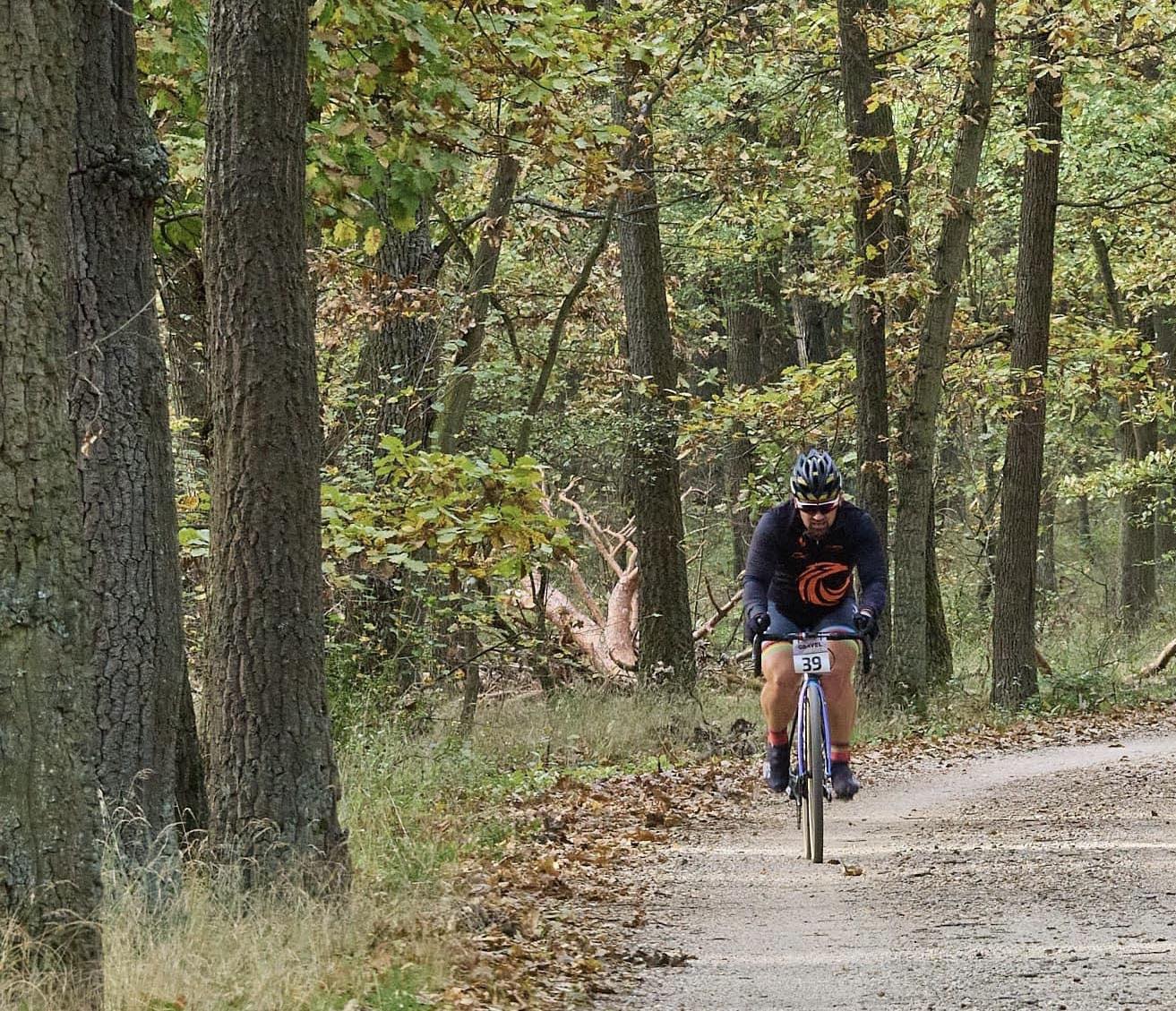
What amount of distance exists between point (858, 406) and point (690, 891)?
11.1m

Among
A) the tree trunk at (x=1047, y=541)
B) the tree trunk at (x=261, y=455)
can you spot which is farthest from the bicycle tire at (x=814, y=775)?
the tree trunk at (x=1047, y=541)

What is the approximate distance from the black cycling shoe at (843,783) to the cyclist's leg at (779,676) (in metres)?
0.47

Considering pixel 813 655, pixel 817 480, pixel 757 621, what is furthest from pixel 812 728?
pixel 817 480

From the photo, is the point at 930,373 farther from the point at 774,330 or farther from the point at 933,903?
the point at 774,330

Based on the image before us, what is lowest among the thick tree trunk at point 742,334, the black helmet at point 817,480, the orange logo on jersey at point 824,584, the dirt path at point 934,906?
the dirt path at point 934,906

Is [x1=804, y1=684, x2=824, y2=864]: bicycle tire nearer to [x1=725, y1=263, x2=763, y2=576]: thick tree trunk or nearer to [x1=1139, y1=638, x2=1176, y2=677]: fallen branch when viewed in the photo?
[x1=1139, y1=638, x2=1176, y2=677]: fallen branch

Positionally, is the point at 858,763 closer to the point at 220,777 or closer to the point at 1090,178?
the point at 220,777

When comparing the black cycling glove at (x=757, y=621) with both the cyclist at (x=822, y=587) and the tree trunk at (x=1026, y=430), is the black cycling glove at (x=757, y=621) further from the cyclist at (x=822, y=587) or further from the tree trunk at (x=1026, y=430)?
the tree trunk at (x=1026, y=430)

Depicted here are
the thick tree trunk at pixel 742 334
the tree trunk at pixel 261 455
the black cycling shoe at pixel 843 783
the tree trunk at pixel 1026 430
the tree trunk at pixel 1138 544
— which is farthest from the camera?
the tree trunk at pixel 1138 544

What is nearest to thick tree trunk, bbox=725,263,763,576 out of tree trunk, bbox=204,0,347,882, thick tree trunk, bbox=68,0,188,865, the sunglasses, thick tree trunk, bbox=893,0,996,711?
thick tree trunk, bbox=893,0,996,711

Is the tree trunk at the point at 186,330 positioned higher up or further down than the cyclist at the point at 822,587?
higher up

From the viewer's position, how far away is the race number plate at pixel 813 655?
948 cm

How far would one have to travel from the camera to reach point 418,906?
288 inches

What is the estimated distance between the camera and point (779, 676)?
9.70m
